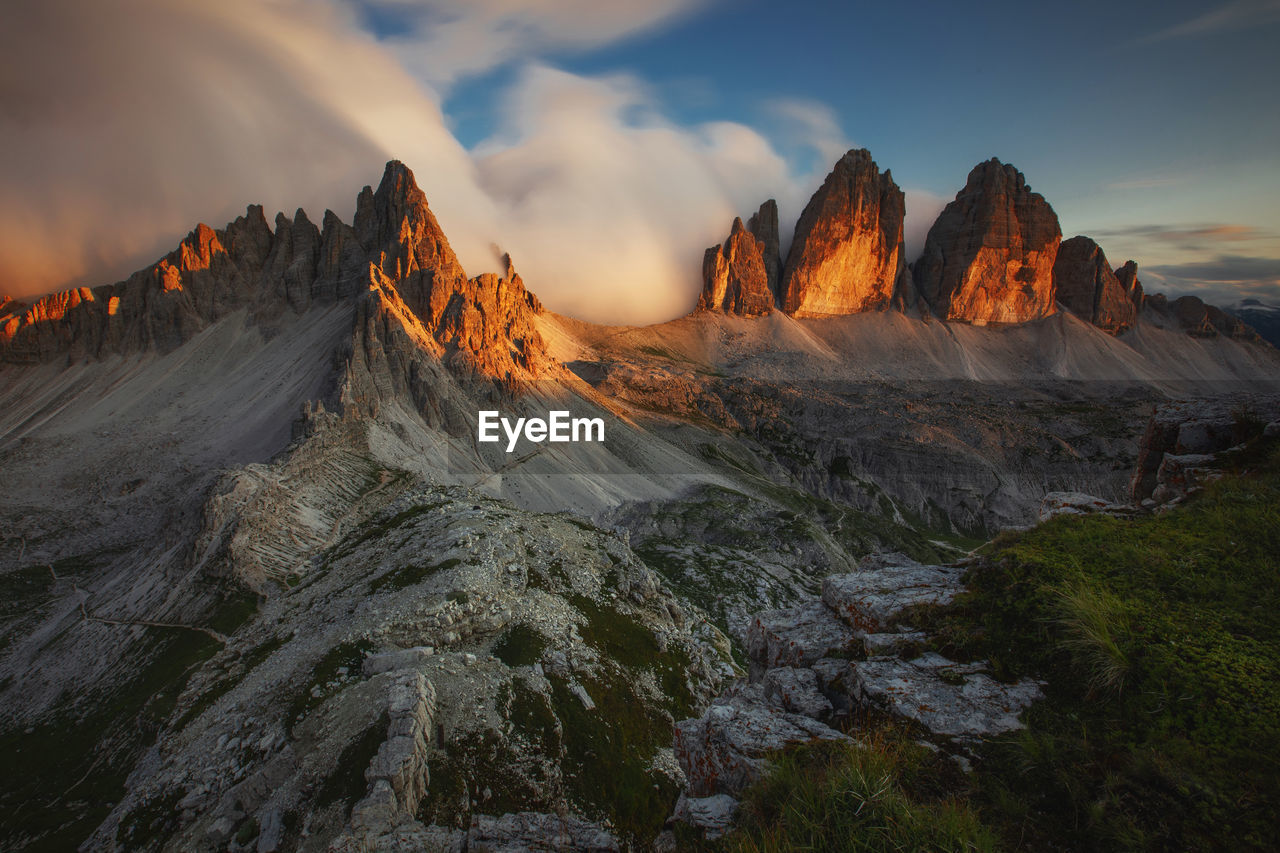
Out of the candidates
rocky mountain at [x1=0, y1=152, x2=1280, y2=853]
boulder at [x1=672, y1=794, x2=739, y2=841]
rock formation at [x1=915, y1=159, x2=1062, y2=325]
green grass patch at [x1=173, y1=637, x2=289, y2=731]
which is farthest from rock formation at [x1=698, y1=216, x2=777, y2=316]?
boulder at [x1=672, y1=794, x2=739, y2=841]

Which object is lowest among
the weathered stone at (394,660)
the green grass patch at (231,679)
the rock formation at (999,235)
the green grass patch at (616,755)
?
the green grass patch at (616,755)

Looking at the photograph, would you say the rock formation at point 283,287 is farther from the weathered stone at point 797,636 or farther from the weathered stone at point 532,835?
the weathered stone at point 797,636

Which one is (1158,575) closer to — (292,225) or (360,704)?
(360,704)

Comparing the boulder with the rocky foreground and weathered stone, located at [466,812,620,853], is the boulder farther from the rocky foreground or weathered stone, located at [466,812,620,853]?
weathered stone, located at [466,812,620,853]

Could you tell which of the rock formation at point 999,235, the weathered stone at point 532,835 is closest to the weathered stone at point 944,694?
the weathered stone at point 532,835

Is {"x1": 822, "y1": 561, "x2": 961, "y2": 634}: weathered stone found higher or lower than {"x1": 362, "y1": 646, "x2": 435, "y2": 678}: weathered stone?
higher

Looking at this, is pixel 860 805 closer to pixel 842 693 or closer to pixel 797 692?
pixel 842 693
